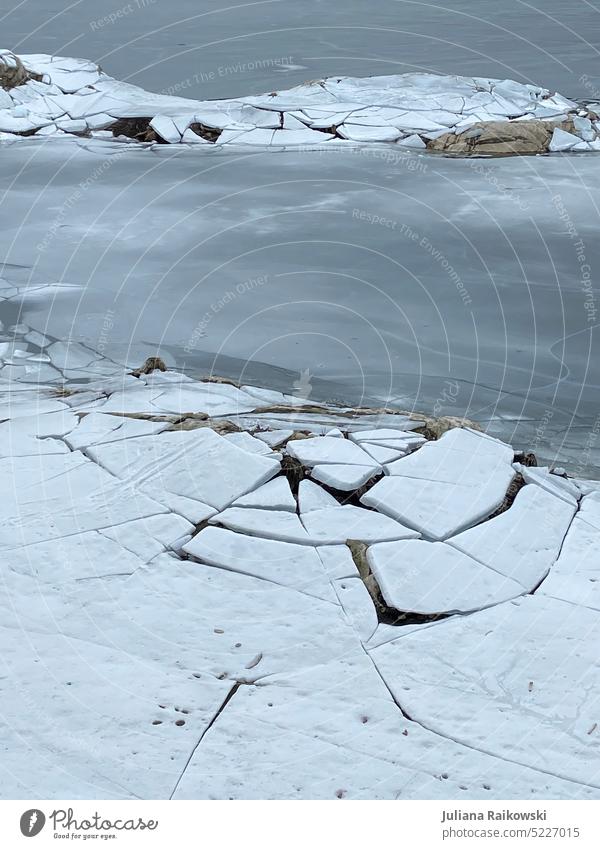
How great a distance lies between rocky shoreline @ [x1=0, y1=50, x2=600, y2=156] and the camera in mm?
7176

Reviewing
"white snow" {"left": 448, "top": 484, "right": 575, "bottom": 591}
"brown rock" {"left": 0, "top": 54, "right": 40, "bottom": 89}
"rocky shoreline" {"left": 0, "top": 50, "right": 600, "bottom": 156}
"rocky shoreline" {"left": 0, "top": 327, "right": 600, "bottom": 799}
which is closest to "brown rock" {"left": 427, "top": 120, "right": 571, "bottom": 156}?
"rocky shoreline" {"left": 0, "top": 50, "right": 600, "bottom": 156}

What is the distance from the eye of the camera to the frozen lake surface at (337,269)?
3891 millimetres

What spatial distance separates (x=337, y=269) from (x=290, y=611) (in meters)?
2.97

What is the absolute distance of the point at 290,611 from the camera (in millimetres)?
2213

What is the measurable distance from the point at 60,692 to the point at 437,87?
7.41 metres

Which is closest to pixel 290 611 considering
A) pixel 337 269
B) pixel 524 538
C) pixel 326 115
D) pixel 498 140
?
pixel 524 538

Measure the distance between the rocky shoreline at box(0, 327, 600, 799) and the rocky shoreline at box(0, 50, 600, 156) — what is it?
454cm

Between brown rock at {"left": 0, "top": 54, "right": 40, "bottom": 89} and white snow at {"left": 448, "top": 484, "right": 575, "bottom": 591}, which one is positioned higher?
brown rock at {"left": 0, "top": 54, "right": 40, "bottom": 89}

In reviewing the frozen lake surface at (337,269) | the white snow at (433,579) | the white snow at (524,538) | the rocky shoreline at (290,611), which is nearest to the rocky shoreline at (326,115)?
the frozen lake surface at (337,269)

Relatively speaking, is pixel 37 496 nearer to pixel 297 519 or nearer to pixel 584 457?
pixel 297 519

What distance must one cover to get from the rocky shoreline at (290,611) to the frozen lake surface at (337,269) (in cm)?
66

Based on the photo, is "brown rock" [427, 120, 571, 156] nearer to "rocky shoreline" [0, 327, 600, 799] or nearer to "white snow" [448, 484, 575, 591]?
"rocky shoreline" [0, 327, 600, 799]

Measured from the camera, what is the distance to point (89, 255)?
5.14 metres

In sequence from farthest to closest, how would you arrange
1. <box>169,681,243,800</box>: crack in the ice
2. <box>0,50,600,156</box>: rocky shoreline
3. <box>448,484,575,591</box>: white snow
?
<box>0,50,600,156</box>: rocky shoreline < <box>448,484,575,591</box>: white snow < <box>169,681,243,800</box>: crack in the ice
